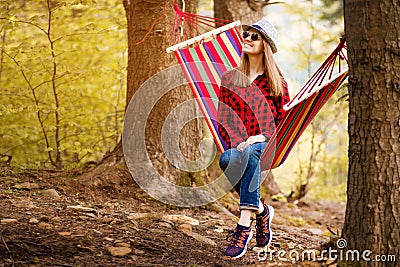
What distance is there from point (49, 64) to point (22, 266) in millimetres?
2381

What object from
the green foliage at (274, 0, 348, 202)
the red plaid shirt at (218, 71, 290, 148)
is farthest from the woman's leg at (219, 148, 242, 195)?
the green foliage at (274, 0, 348, 202)

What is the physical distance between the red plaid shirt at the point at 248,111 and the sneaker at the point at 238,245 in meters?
0.41

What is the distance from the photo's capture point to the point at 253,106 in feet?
7.77

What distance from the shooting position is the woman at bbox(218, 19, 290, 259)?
2211 millimetres

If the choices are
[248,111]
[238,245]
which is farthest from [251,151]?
[238,245]

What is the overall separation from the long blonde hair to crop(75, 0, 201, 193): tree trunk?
2.17 feet

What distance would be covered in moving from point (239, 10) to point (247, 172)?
2.40m

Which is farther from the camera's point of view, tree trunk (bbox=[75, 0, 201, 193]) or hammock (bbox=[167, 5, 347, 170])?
tree trunk (bbox=[75, 0, 201, 193])

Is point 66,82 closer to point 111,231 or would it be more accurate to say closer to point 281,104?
point 111,231

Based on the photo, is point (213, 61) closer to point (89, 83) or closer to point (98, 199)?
point (98, 199)

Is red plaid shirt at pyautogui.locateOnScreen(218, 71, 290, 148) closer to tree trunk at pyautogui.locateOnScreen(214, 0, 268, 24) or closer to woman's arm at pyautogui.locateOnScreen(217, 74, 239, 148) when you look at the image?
woman's arm at pyautogui.locateOnScreen(217, 74, 239, 148)

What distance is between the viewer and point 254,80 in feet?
7.91

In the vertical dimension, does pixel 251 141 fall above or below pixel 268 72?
below

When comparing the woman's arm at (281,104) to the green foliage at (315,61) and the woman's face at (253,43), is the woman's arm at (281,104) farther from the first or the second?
the green foliage at (315,61)
